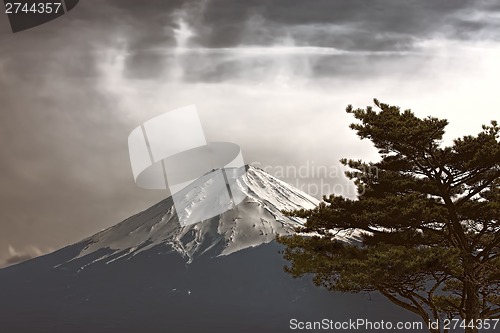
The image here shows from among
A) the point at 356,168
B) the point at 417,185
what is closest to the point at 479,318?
the point at 417,185

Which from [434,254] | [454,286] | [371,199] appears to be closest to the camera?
[434,254]

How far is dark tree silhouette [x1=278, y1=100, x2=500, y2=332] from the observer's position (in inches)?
911

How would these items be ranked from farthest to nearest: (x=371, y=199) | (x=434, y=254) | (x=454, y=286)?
1. (x=454, y=286)
2. (x=371, y=199)
3. (x=434, y=254)

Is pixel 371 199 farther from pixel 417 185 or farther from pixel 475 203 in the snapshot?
pixel 475 203

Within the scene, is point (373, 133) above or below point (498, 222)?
above

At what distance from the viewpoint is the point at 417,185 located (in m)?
24.2

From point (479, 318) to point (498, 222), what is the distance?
3.54 m

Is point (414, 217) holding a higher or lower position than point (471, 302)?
higher

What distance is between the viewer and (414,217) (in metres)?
23.2

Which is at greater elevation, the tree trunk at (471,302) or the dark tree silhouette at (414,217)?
the dark tree silhouette at (414,217)

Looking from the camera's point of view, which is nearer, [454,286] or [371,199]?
[371,199]

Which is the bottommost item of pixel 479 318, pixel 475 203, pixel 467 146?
pixel 479 318

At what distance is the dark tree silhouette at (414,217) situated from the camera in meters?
23.1

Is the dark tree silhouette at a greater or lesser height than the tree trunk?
greater
